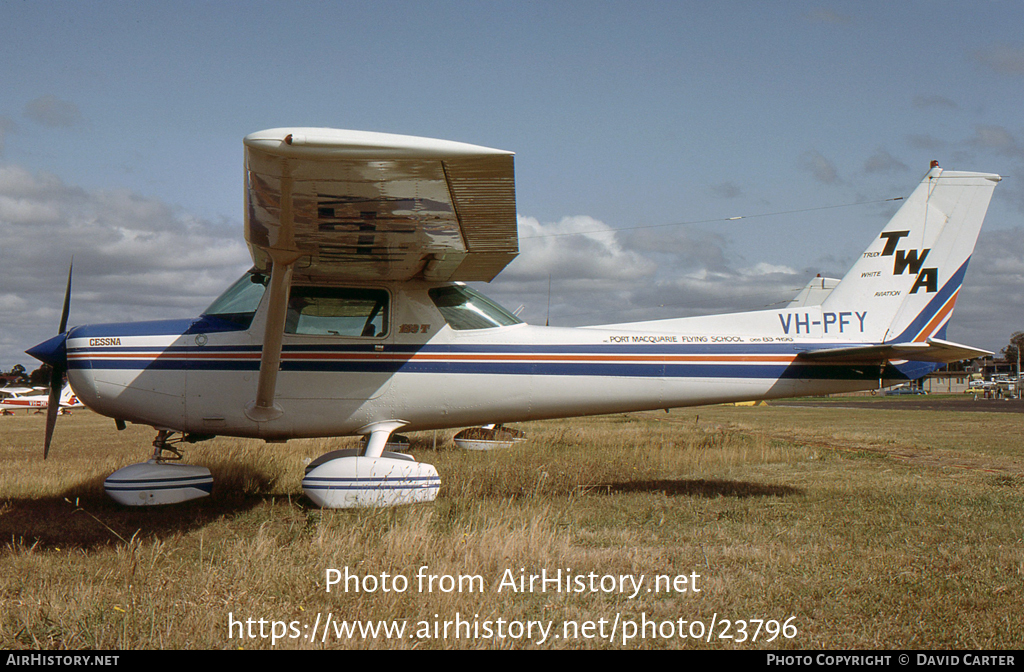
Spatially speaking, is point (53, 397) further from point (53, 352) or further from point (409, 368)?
Answer: point (409, 368)

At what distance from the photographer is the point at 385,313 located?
6.39m

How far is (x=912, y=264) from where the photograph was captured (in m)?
7.05

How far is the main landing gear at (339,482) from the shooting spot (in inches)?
225

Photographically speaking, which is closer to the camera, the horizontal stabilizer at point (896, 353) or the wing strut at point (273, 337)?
the wing strut at point (273, 337)

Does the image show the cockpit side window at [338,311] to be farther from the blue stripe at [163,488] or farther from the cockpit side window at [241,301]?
the blue stripe at [163,488]

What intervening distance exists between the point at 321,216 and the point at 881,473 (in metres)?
7.20

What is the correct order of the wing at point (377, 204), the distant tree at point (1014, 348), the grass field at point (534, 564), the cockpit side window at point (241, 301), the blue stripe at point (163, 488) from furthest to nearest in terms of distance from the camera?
1. the distant tree at point (1014, 348)
2. the cockpit side window at point (241, 301)
3. the blue stripe at point (163, 488)
4. the wing at point (377, 204)
5. the grass field at point (534, 564)

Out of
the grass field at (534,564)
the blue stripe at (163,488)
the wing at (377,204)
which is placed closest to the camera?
the grass field at (534,564)

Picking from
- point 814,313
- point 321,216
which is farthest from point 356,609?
point 814,313

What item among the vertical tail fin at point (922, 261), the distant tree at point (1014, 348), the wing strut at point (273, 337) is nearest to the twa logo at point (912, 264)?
the vertical tail fin at point (922, 261)

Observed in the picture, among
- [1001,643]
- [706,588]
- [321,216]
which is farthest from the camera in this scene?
[321,216]

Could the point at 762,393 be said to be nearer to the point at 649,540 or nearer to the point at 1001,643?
the point at 649,540

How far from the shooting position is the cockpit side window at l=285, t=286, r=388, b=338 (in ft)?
20.7

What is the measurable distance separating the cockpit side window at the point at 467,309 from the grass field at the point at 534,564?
1658mm
